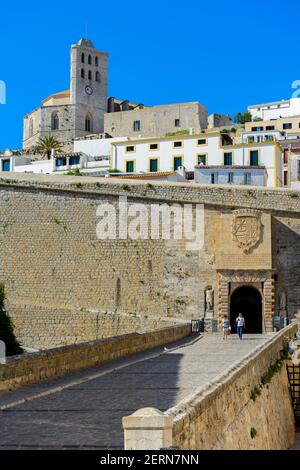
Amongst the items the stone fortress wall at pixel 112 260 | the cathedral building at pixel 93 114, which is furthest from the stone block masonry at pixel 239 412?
the cathedral building at pixel 93 114

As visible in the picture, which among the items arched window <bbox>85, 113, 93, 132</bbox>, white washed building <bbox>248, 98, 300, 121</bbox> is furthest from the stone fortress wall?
arched window <bbox>85, 113, 93, 132</bbox>

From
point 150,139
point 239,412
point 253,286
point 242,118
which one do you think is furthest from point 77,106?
point 239,412

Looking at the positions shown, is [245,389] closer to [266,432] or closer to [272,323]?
[266,432]

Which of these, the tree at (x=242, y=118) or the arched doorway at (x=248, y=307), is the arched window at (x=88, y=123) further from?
the arched doorway at (x=248, y=307)

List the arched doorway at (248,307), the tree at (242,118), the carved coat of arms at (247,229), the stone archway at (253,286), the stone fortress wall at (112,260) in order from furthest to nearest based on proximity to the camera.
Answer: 1. the tree at (242,118)
2. the arched doorway at (248,307)
3. the stone fortress wall at (112,260)
4. the carved coat of arms at (247,229)
5. the stone archway at (253,286)

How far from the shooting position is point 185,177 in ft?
129

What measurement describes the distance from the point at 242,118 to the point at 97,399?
61678 mm

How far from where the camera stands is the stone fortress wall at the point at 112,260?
26406 millimetres

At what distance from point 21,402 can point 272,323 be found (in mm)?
17082

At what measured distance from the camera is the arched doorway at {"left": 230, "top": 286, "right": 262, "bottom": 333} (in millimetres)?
27031

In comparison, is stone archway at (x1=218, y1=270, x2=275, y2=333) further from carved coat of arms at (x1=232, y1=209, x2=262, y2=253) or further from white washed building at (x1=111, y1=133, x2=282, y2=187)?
white washed building at (x1=111, y1=133, x2=282, y2=187)

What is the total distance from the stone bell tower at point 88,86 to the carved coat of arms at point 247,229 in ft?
144

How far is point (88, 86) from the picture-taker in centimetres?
7312
